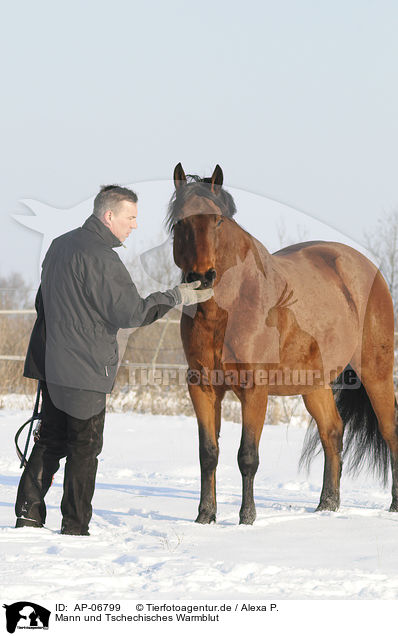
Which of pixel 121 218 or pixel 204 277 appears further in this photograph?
pixel 204 277

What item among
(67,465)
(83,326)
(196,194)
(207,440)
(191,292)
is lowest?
(67,465)

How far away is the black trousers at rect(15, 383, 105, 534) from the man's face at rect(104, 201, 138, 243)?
95 centimetres

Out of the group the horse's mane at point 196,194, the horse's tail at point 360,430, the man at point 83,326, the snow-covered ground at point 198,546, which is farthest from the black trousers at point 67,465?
the horse's tail at point 360,430

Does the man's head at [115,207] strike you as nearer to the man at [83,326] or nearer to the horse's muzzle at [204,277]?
the man at [83,326]

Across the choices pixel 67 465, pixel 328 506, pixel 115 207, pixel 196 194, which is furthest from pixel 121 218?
pixel 328 506

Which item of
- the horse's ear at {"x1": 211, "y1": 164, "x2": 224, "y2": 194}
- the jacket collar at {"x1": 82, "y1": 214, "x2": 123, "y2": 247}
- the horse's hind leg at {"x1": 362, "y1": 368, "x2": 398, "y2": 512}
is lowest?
the horse's hind leg at {"x1": 362, "y1": 368, "x2": 398, "y2": 512}

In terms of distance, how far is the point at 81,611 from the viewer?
279 centimetres

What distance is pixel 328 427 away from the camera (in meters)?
6.06

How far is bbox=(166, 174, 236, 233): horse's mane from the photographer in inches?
180

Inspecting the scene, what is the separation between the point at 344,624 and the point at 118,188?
245 centimetres

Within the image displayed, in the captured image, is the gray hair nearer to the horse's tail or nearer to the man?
the man

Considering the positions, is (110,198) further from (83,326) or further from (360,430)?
(360,430)

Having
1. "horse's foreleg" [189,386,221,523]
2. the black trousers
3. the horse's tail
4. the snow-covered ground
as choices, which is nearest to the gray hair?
the black trousers

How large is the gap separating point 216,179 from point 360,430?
2.68m
